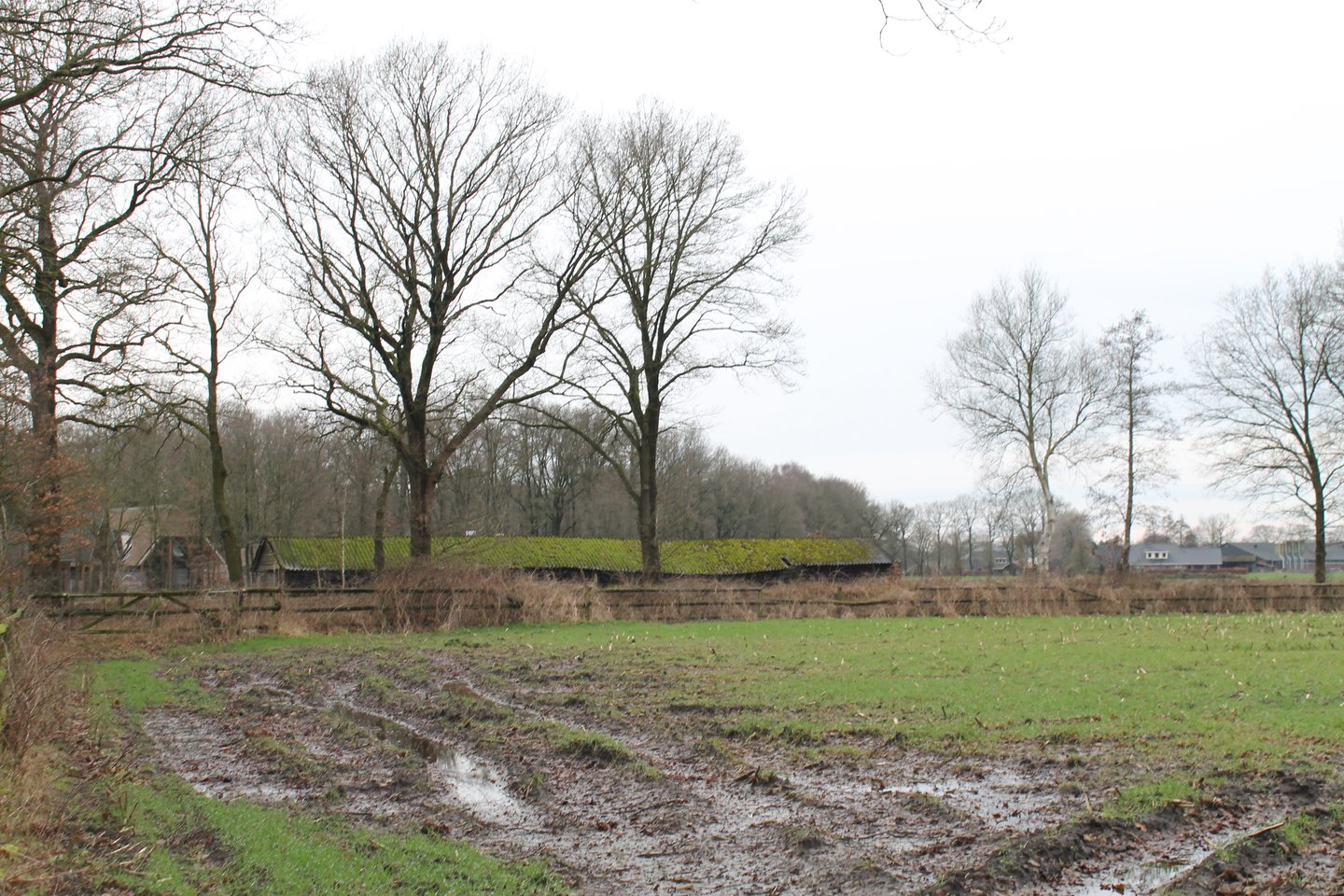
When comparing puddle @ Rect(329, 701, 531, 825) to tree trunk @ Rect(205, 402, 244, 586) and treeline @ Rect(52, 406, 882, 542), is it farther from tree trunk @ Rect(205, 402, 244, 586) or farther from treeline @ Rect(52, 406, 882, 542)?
tree trunk @ Rect(205, 402, 244, 586)

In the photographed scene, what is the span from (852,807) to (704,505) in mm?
69748

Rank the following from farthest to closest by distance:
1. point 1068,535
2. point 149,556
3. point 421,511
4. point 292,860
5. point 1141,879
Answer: point 1068,535 → point 149,556 → point 421,511 → point 292,860 → point 1141,879

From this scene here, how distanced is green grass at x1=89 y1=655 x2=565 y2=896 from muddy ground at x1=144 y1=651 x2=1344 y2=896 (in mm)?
332

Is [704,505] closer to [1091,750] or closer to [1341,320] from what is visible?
[1341,320]

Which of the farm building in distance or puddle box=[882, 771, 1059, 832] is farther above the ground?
puddle box=[882, 771, 1059, 832]

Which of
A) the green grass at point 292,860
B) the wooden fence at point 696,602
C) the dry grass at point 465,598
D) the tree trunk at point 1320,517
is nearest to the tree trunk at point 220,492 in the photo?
the wooden fence at point 696,602

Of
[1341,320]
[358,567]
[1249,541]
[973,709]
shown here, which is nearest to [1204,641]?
[973,709]

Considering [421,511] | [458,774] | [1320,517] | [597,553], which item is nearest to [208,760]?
[458,774]

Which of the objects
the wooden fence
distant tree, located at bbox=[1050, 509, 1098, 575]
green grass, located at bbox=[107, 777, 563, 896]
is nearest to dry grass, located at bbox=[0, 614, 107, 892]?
green grass, located at bbox=[107, 777, 563, 896]

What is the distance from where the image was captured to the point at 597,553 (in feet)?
169

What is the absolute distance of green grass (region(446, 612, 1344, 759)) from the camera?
9.23 metres

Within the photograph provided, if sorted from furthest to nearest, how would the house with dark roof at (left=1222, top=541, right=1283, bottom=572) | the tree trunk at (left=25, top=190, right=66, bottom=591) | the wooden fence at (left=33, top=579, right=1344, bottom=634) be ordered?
the house with dark roof at (left=1222, top=541, right=1283, bottom=572) → the wooden fence at (left=33, top=579, right=1344, bottom=634) → the tree trunk at (left=25, top=190, right=66, bottom=591)

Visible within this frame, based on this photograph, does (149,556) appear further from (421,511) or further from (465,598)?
(465,598)

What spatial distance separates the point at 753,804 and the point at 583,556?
143ft
